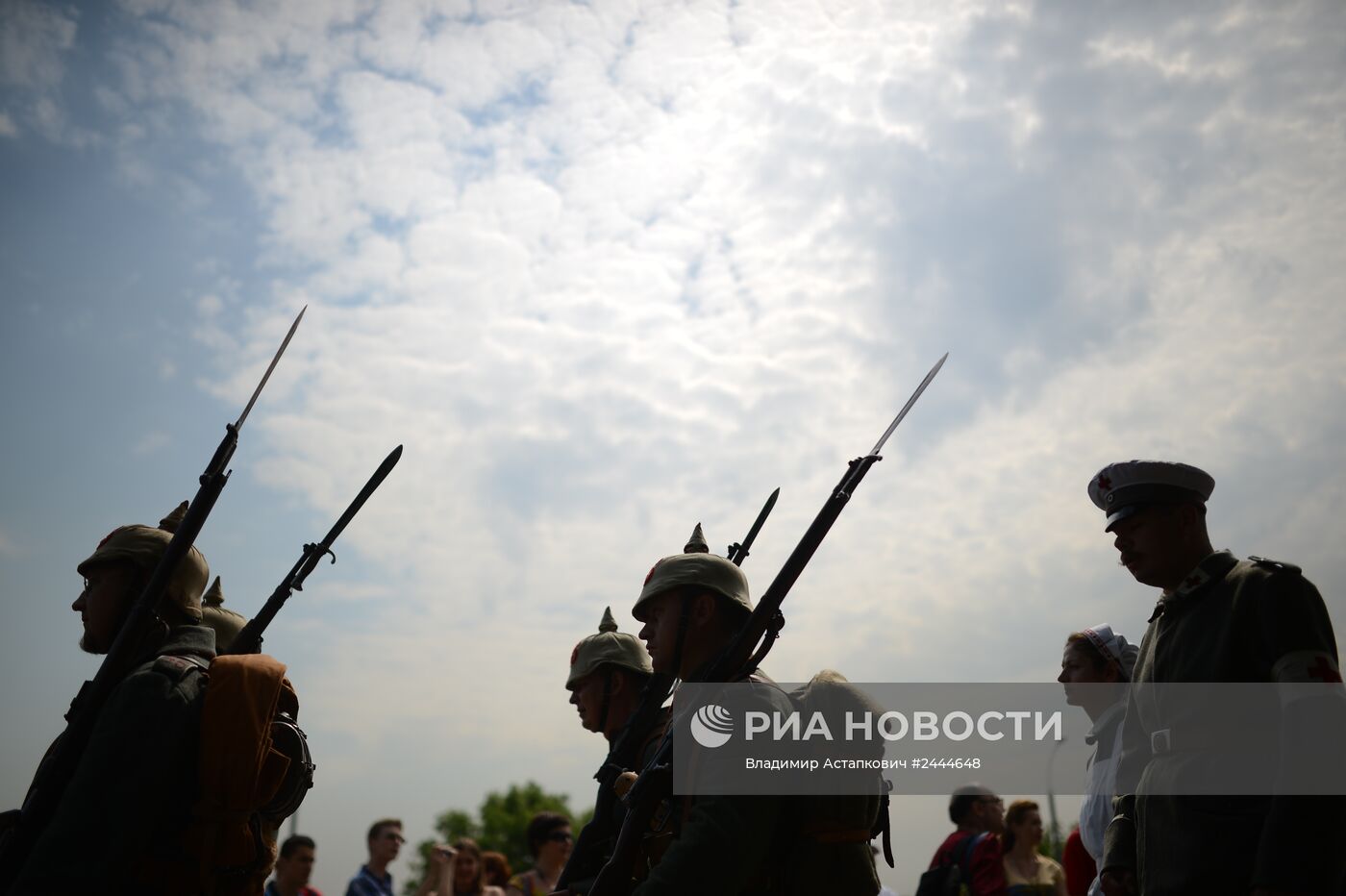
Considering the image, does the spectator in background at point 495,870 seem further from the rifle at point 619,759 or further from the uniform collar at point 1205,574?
the uniform collar at point 1205,574

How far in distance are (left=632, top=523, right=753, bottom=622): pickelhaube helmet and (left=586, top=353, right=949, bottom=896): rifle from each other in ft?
1.01

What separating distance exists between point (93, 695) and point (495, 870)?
23.3 ft

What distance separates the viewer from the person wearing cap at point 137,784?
4.05 m

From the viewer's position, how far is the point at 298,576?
6.71 m

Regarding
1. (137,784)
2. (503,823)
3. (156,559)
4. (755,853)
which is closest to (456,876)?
(156,559)

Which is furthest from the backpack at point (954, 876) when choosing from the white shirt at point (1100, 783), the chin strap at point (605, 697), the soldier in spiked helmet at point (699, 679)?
the soldier in spiked helmet at point (699, 679)

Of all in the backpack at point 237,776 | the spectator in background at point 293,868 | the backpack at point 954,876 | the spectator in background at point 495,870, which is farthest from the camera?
the spectator in background at point 495,870

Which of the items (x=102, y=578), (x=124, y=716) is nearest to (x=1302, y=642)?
(x=124, y=716)

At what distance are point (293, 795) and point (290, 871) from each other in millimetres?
5631

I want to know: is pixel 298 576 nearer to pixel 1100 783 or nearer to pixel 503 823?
pixel 1100 783

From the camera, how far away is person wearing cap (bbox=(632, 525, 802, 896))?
4.02m

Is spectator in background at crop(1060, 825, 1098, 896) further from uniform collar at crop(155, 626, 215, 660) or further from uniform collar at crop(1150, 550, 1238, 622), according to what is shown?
uniform collar at crop(155, 626, 215, 660)

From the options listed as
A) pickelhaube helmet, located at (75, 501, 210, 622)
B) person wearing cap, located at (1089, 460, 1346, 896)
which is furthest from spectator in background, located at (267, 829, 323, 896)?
person wearing cap, located at (1089, 460, 1346, 896)

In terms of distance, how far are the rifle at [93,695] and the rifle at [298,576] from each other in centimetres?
104
